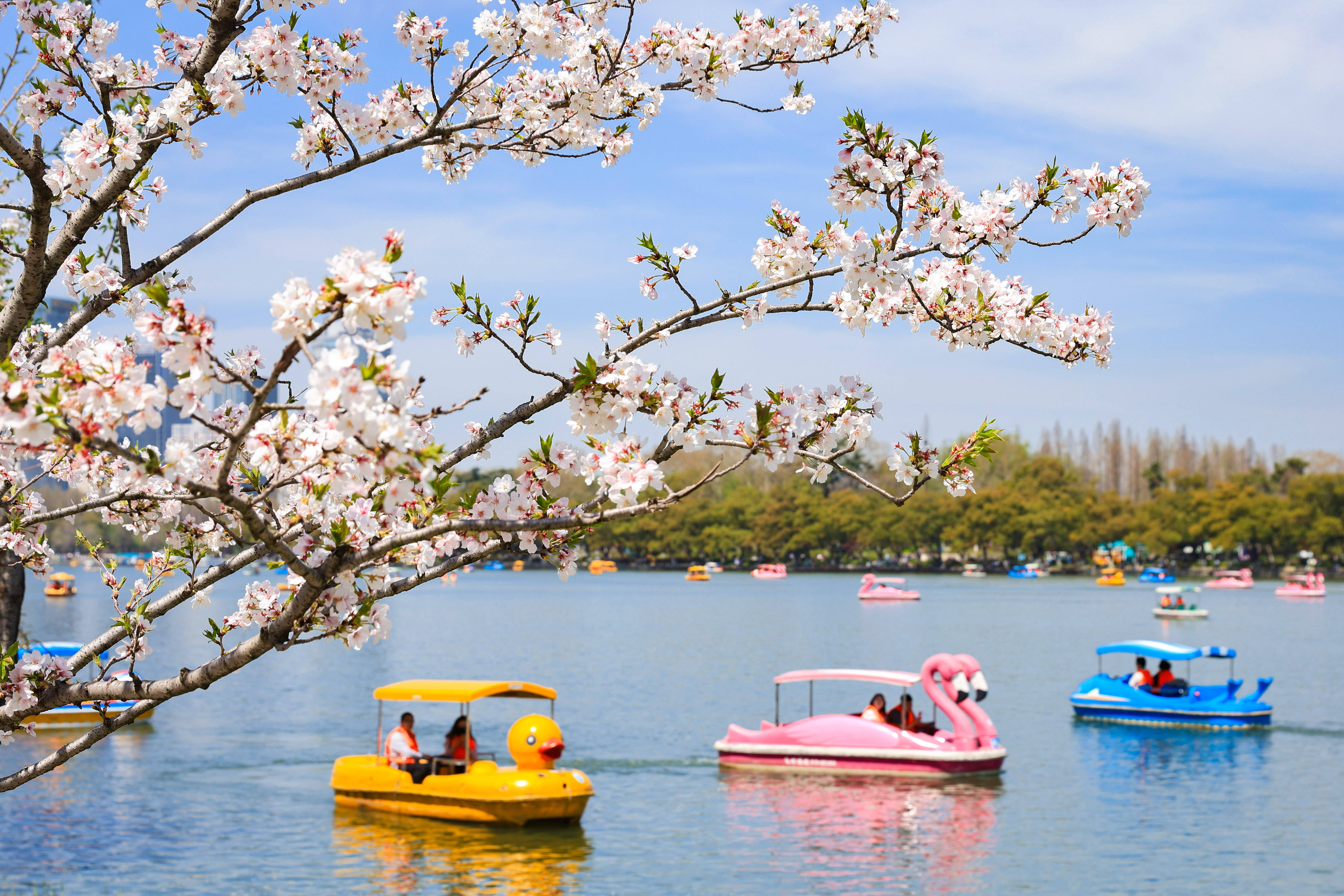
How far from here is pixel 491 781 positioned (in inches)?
733

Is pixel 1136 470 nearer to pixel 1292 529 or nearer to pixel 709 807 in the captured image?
pixel 1292 529

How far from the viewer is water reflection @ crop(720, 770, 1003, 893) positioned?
17.1 metres

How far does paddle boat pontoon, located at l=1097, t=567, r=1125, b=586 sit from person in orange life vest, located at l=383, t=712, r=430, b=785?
313 ft

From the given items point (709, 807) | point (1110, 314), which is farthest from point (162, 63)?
point (709, 807)

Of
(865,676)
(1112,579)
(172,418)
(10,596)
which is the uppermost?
(172,418)

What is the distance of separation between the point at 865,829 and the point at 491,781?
5.83 metres

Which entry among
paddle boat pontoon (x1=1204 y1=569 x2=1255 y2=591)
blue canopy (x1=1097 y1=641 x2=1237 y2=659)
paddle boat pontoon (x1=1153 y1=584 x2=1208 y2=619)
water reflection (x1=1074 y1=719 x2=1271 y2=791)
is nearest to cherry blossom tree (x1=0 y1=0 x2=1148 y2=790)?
water reflection (x1=1074 y1=719 x2=1271 y2=791)

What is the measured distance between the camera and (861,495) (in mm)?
145625

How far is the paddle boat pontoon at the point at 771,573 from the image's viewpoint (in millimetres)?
133250

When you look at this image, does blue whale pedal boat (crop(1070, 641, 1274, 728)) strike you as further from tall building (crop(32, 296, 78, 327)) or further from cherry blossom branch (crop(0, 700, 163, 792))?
cherry blossom branch (crop(0, 700, 163, 792))

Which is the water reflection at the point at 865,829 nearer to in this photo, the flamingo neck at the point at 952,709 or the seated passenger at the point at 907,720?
the flamingo neck at the point at 952,709

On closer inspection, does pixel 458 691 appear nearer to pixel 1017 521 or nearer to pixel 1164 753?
pixel 1164 753

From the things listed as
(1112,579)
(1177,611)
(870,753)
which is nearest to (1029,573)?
(1112,579)

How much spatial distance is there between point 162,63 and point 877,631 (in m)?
56.5
